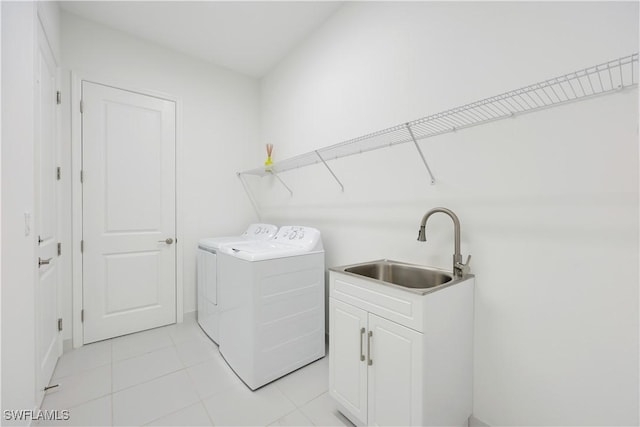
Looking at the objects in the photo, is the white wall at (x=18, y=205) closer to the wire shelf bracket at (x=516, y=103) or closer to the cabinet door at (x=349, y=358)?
the cabinet door at (x=349, y=358)

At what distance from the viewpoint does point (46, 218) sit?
1.82 m

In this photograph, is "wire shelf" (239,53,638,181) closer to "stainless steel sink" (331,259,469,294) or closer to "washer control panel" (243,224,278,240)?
"stainless steel sink" (331,259,469,294)

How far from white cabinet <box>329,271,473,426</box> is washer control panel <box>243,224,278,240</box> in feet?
4.31

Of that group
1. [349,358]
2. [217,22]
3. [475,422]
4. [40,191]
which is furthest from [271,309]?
[217,22]

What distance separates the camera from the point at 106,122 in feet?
8.13

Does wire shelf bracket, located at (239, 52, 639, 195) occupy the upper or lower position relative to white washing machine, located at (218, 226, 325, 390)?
upper

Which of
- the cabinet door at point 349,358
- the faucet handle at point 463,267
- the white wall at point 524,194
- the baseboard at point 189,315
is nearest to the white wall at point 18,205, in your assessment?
the baseboard at point 189,315

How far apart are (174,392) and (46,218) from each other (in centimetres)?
150

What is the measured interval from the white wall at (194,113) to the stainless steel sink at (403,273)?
2.01m

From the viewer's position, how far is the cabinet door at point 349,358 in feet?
4.62

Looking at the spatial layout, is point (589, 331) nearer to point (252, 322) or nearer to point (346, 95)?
point (252, 322)

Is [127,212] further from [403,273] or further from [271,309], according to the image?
[403,273]

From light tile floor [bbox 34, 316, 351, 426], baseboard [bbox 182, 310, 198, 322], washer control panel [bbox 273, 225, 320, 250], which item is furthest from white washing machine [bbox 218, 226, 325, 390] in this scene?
baseboard [bbox 182, 310, 198, 322]

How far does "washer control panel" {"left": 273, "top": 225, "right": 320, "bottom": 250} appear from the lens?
7.16 ft
